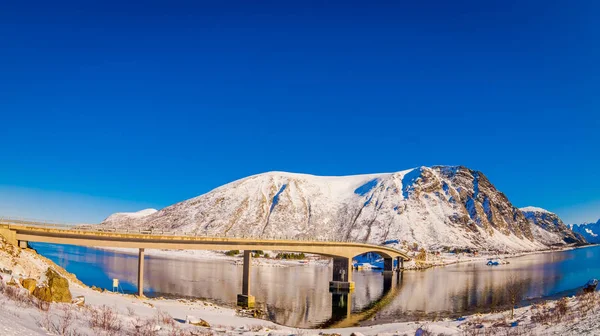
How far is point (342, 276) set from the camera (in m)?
79.7

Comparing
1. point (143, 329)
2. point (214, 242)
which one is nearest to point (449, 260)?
point (214, 242)

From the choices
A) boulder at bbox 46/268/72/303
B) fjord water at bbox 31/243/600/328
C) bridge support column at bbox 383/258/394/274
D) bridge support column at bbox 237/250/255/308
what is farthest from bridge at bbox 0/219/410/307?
bridge support column at bbox 383/258/394/274

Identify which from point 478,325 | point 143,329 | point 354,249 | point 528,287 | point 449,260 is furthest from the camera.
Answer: point 449,260

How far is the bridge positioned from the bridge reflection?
7011 mm

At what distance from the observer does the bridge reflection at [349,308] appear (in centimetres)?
4556

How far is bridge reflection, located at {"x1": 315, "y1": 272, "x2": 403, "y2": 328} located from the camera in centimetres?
4556

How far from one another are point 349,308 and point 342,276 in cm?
2385

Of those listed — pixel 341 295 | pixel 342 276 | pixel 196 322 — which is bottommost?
pixel 341 295

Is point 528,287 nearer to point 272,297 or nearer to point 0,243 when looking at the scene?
point 272,297

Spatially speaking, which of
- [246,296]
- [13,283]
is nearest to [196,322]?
[13,283]

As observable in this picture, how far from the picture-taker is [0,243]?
33.2 meters

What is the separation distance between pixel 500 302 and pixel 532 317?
36.7m

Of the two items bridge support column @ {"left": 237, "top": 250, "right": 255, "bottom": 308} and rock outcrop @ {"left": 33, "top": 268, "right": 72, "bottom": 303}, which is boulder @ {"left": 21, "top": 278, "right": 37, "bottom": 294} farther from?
bridge support column @ {"left": 237, "top": 250, "right": 255, "bottom": 308}

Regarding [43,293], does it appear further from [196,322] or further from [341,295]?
Answer: [341,295]
